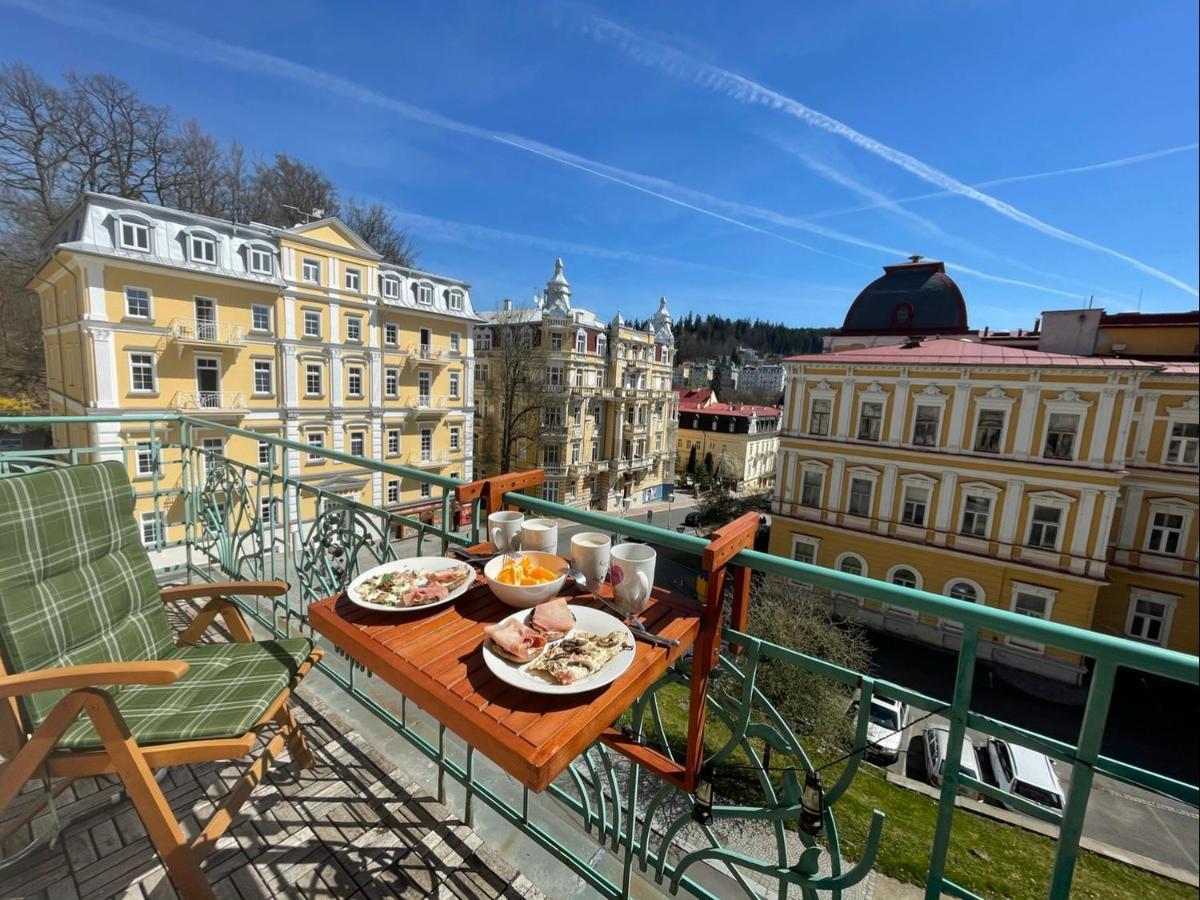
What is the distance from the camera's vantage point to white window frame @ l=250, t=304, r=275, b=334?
15.3 meters

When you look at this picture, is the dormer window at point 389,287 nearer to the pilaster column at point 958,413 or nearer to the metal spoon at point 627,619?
the pilaster column at point 958,413

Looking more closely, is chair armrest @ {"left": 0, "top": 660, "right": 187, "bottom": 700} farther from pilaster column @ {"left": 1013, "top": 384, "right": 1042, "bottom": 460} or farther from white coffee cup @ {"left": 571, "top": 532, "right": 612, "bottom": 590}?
pilaster column @ {"left": 1013, "top": 384, "right": 1042, "bottom": 460}

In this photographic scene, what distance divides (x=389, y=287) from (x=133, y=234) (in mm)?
7161

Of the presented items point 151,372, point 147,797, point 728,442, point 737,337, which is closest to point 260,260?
point 151,372

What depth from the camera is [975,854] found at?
662 cm

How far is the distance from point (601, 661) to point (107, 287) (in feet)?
56.8

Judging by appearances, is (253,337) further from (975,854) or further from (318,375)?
(975,854)

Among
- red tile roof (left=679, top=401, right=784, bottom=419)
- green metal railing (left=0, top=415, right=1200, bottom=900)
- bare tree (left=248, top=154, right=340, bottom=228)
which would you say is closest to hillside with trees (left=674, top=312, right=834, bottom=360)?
red tile roof (left=679, top=401, right=784, bottom=419)

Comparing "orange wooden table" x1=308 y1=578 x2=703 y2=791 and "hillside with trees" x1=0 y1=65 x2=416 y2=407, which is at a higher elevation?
"hillside with trees" x1=0 y1=65 x2=416 y2=407

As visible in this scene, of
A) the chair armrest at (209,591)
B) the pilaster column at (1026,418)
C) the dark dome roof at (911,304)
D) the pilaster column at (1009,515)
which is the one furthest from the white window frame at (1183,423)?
the chair armrest at (209,591)

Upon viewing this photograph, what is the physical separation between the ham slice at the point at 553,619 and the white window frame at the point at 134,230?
1725 centimetres

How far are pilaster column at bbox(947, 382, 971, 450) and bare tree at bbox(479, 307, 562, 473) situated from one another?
1660 centimetres

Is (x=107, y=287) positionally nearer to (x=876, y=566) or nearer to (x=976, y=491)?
(x=876, y=566)

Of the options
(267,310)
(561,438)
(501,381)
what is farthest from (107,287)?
(561,438)
